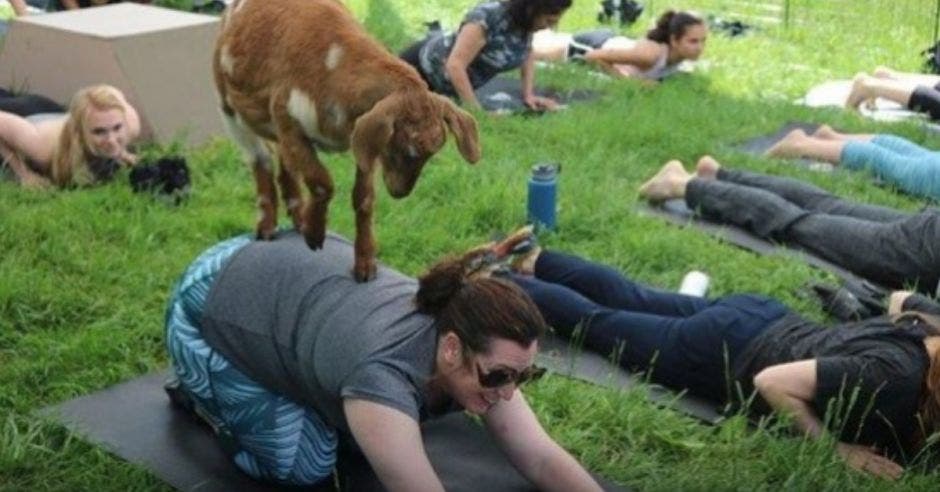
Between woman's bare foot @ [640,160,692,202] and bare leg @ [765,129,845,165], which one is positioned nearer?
woman's bare foot @ [640,160,692,202]

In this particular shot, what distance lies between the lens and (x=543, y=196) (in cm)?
552

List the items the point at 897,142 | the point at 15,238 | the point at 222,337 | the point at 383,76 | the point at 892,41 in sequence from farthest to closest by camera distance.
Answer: the point at 892,41 → the point at 897,142 → the point at 15,238 → the point at 222,337 → the point at 383,76

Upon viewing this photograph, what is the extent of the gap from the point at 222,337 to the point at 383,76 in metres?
1.00

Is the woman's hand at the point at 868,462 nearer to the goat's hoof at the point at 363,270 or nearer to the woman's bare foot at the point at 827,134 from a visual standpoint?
the goat's hoof at the point at 363,270

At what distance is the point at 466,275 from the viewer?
2.99m

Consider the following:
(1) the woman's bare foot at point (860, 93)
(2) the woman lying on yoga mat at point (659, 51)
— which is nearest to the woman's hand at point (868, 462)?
(1) the woman's bare foot at point (860, 93)

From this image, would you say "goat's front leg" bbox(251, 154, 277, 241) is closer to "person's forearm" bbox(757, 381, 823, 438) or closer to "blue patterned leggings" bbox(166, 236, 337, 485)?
"blue patterned leggings" bbox(166, 236, 337, 485)

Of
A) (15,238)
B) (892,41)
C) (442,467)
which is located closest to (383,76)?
(442,467)

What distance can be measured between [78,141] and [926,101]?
5300 millimetres

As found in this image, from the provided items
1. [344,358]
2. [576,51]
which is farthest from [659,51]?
[344,358]

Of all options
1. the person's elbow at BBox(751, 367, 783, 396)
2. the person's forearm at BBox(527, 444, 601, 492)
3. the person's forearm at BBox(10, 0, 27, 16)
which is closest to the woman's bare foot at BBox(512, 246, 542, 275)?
the person's elbow at BBox(751, 367, 783, 396)

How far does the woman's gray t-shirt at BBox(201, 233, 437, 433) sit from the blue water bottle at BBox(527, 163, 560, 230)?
2155 millimetres

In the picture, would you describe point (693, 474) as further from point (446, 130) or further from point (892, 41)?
point (892, 41)

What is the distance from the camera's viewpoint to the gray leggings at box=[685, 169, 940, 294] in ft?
16.8
